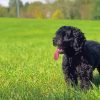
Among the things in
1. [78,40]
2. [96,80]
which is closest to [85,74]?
[78,40]

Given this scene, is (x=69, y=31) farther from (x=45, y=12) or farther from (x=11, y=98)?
(x=45, y=12)

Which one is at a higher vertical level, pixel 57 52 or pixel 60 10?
pixel 57 52

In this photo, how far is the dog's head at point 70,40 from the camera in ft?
26.1

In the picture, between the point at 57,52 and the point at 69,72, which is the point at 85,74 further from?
the point at 57,52

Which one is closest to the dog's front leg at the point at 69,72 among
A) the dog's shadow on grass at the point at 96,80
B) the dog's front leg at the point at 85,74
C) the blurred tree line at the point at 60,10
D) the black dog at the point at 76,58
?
the black dog at the point at 76,58

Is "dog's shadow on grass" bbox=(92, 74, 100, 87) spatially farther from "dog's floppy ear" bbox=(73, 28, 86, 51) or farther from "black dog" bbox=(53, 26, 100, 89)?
"dog's floppy ear" bbox=(73, 28, 86, 51)

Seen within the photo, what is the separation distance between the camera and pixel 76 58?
27.5 ft

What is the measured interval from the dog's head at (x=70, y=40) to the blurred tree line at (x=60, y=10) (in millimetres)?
79687

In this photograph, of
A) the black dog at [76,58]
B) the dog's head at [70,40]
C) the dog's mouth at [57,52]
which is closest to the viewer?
the dog's mouth at [57,52]

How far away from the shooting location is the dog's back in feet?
27.8

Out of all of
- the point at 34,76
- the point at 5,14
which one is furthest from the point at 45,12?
the point at 34,76

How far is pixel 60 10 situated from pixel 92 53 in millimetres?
93347

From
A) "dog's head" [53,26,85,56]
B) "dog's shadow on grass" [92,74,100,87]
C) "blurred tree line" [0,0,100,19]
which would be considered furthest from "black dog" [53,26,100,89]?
"blurred tree line" [0,0,100,19]

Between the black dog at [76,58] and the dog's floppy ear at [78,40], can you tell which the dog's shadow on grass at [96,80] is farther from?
the dog's floppy ear at [78,40]
